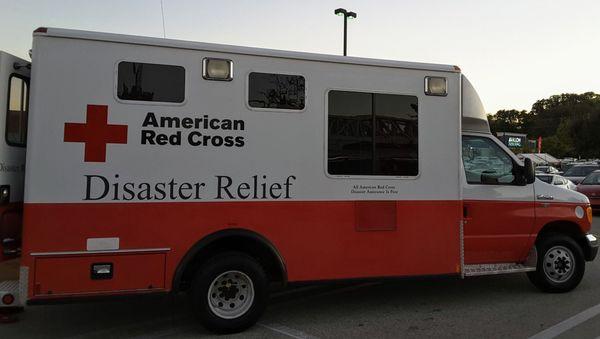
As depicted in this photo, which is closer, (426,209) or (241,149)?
(241,149)

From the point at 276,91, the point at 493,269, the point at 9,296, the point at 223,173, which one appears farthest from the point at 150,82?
the point at 493,269

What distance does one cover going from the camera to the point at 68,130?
4.50m

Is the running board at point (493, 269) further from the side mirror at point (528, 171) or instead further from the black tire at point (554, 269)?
the side mirror at point (528, 171)

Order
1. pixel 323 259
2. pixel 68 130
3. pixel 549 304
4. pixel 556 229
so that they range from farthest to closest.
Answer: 1. pixel 556 229
2. pixel 549 304
3. pixel 323 259
4. pixel 68 130

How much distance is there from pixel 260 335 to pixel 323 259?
0.99m

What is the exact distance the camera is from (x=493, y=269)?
5.96m

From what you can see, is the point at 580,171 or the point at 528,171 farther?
the point at 580,171

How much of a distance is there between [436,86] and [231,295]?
3169 mm

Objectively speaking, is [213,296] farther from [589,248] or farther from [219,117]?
[589,248]

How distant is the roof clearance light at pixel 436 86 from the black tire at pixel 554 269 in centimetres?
240

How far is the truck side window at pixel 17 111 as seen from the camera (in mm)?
4551

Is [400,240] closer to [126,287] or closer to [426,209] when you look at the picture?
[426,209]

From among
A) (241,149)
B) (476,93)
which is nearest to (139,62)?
(241,149)

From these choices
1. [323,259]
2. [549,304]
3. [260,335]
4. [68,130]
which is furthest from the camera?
[549,304]
